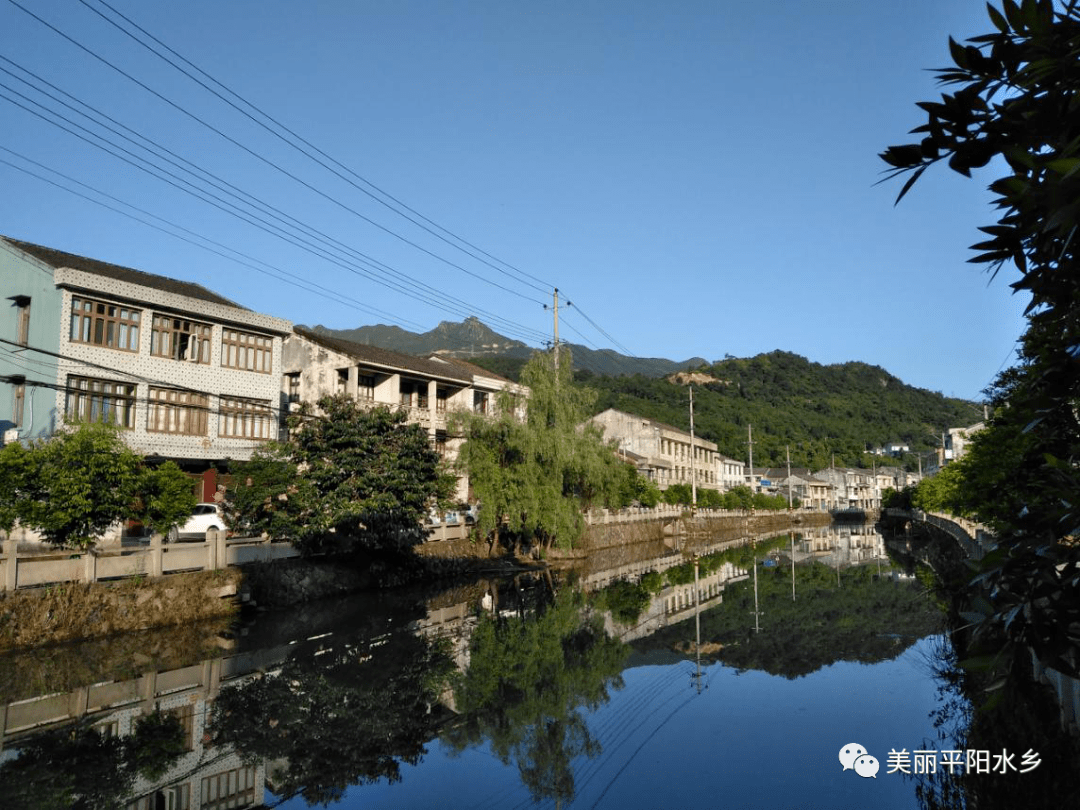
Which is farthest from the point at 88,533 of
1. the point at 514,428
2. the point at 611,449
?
the point at 611,449

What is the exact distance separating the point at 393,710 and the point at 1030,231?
12209mm

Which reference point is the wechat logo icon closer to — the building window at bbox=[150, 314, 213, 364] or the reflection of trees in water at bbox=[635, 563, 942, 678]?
the reflection of trees in water at bbox=[635, 563, 942, 678]

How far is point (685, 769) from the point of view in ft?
33.9

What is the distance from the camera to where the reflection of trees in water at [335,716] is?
10203 mm

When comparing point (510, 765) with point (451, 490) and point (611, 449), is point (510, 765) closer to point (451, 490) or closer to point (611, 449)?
point (451, 490)

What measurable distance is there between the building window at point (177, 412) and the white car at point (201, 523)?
3.73 m

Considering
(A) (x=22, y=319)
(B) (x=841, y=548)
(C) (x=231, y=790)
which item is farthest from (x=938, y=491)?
(A) (x=22, y=319)

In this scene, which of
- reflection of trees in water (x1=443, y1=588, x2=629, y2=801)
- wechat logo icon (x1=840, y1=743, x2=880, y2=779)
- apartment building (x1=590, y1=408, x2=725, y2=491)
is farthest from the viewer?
apartment building (x1=590, y1=408, x2=725, y2=491)

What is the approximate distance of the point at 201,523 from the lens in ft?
86.7

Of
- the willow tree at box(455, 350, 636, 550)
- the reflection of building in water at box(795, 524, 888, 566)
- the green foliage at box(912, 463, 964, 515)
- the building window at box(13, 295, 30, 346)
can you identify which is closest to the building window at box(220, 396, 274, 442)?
the building window at box(13, 295, 30, 346)

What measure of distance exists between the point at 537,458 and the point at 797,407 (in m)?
124

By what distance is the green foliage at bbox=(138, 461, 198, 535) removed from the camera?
769 inches

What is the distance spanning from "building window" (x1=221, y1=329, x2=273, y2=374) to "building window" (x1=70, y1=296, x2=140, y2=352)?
3.62 metres

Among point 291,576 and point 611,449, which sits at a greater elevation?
point 611,449
